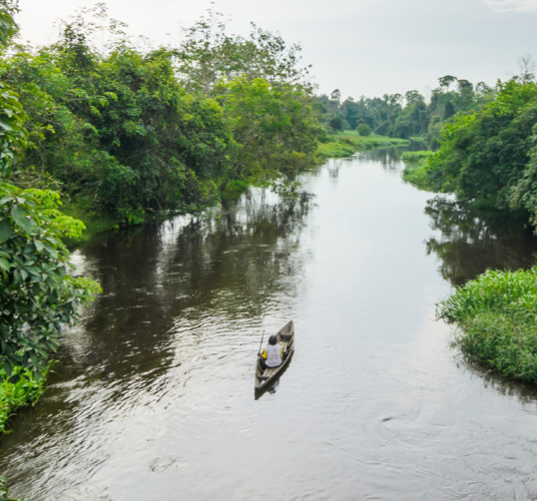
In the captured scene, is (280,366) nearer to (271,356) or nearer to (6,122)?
(271,356)

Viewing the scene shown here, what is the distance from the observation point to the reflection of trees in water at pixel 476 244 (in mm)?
22594

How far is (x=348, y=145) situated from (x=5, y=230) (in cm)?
9897

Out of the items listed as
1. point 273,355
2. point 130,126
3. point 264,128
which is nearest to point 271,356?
point 273,355

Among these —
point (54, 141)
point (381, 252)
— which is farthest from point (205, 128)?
point (381, 252)

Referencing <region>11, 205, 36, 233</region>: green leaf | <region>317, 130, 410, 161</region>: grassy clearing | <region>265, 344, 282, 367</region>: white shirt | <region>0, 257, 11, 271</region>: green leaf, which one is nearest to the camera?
→ <region>0, 257, 11, 271</region>: green leaf

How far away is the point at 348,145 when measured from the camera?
99625 millimetres

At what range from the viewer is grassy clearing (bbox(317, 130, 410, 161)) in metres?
84.6

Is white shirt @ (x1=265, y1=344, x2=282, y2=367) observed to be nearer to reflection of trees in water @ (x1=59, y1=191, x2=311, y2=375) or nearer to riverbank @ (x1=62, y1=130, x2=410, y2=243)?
reflection of trees in water @ (x1=59, y1=191, x2=311, y2=375)

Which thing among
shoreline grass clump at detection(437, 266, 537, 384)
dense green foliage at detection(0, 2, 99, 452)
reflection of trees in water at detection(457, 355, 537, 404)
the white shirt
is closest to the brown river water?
reflection of trees in water at detection(457, 355, 537, 404)

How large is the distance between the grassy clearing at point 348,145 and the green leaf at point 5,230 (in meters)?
64.9

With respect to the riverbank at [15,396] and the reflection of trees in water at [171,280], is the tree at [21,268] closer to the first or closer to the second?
the riverbank at [15,396]

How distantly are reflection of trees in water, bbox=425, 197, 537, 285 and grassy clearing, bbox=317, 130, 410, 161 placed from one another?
36.1m

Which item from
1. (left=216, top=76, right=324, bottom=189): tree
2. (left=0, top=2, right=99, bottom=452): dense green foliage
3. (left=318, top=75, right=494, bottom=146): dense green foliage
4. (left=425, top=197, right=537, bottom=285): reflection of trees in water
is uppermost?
(left=318, top=75, right=494, bottom=146): dense green foliage

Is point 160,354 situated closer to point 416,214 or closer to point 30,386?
point 30,386
